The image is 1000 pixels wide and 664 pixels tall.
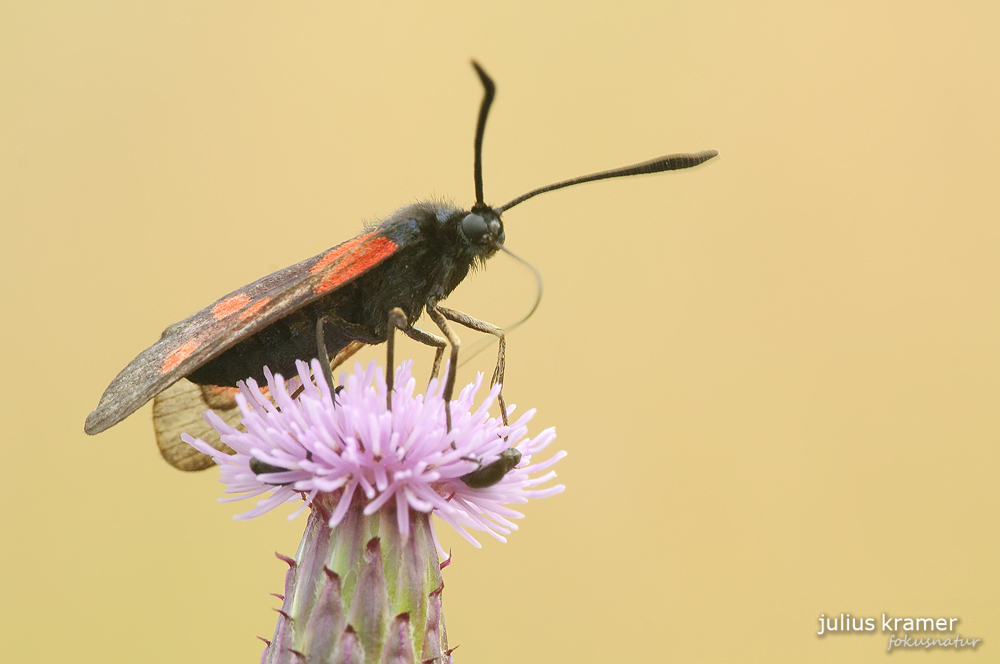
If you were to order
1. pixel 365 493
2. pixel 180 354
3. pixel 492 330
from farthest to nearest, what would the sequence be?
pixel 492 330 < pixel 365 493 < pixel 180 354

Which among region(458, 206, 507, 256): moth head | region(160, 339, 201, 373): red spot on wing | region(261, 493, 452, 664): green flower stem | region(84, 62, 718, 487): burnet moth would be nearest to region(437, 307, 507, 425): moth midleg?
region(84, 62, 718, 487): burnet moth

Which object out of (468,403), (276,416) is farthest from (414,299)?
(276,416)

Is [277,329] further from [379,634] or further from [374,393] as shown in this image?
[379,634]

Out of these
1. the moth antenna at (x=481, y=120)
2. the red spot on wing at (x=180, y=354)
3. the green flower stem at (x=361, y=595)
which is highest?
the moth antenna at (x=481, y=120)

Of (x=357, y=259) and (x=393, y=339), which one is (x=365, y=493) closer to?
(x=393, y=339)

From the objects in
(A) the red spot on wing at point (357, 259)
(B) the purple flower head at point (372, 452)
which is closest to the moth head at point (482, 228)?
(A) the red spot on wing at point (357, 259)

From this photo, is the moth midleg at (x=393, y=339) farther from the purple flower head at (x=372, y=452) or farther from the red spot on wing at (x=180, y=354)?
the red spot on wing at (x=180, y=354)

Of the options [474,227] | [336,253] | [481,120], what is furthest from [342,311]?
[481,120]
